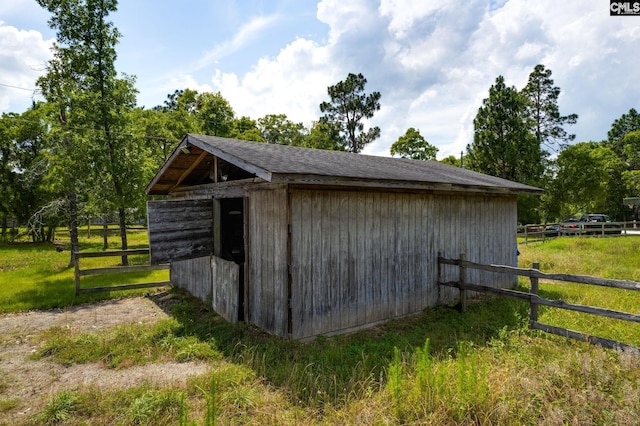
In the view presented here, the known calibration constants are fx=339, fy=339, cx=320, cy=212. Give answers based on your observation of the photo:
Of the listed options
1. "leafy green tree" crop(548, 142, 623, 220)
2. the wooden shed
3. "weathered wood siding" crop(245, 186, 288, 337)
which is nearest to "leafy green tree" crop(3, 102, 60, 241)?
the wooden shed

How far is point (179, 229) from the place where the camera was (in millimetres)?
6980

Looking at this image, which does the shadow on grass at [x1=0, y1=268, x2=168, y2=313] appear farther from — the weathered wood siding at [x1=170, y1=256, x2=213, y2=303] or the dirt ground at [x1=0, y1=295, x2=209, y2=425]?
the dirt ground at [x1=0, y1=295, x2=209, y2=425]

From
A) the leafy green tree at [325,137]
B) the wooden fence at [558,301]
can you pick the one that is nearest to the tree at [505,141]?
the leafy green tree at [325,137]

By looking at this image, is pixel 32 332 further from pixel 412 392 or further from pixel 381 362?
pixel 412 392

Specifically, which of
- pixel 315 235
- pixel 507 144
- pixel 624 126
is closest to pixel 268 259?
pixel 315 235

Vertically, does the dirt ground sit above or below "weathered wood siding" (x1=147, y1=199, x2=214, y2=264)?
below

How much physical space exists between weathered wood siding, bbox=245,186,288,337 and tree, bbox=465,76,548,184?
2280 cm

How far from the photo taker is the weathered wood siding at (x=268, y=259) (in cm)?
569

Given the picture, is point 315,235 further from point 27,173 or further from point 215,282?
point 27,173

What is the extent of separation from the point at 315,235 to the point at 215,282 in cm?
287

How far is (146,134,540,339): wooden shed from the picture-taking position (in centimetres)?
568

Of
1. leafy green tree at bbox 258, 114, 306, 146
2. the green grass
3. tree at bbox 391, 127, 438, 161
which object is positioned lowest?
the green grass

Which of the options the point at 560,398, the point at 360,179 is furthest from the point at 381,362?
the point at 360,179

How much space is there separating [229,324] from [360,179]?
12.5 feet
